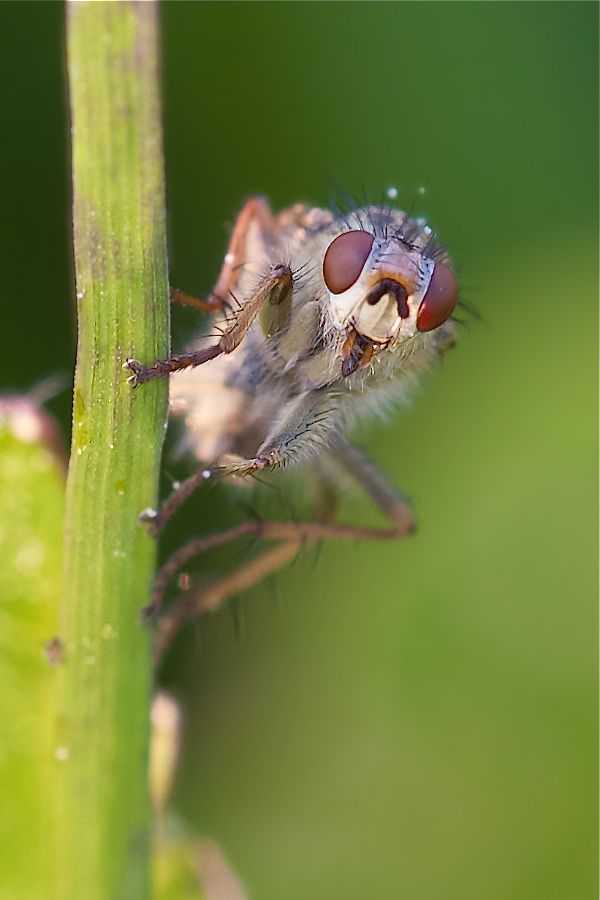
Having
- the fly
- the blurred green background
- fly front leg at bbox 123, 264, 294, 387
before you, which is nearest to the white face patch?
the fly

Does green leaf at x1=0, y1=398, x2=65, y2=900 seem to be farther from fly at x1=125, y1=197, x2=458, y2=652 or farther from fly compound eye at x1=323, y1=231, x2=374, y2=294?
fly compound eye at x1=323, y1=231, x2=374, y2=294

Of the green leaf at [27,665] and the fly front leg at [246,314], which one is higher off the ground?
the fly front leg at [246,314]

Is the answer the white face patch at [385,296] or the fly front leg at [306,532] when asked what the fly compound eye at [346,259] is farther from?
the fly front leg at [306,532]

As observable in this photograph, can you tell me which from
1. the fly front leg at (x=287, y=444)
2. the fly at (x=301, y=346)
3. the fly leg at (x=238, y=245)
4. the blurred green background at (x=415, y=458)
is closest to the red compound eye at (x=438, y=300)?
the fly at (x=301, y=346)

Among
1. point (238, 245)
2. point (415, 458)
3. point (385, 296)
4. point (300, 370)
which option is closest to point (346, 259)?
point (385, 296)

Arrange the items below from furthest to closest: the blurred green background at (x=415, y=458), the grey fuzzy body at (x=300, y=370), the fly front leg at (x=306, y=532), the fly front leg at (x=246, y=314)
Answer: the blurred green background at (x=415, y=458), the fly front leg at (x=306, y=532), the grey fuzzy body at (x=300, y=370), the fly front leg at (x=246, y=314)

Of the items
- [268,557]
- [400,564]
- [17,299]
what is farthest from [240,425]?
[17,299]

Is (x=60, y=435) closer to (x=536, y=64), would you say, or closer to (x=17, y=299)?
(x=17, y=299)
